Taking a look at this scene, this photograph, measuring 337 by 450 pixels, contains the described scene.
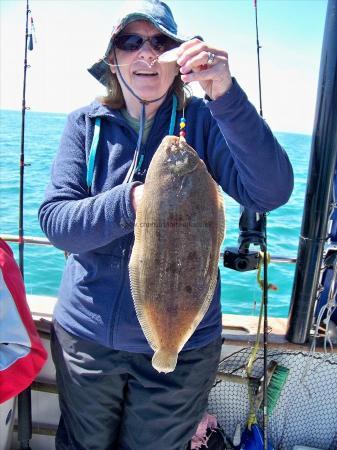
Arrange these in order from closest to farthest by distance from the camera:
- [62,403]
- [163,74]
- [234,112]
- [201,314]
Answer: [234,112] < [201,314] < [163,74] < [62,403]

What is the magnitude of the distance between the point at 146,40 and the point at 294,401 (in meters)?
2.67

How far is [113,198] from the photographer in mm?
1823

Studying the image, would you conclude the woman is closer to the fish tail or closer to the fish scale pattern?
the fish tail

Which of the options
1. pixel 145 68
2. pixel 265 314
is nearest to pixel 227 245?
pixel 265 314

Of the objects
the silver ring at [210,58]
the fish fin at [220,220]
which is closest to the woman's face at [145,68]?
the silver ring at [210,58]

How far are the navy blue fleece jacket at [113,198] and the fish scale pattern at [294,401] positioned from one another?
107 cm

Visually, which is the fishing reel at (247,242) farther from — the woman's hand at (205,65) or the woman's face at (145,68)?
the woman's hand at (205,65)

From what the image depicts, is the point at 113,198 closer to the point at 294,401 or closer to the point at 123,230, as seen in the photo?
the point at 123,230

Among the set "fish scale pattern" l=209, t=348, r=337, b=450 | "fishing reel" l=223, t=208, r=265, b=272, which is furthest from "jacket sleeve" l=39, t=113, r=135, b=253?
"fish scale pattern" l=209, t=348, r=337, b=450

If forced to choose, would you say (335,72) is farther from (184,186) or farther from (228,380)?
(228,380)

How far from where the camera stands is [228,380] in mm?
3141

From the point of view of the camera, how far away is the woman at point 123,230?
190 cm

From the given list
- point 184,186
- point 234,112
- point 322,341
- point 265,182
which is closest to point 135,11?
point 234,112

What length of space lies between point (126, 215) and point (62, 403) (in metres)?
1.34
